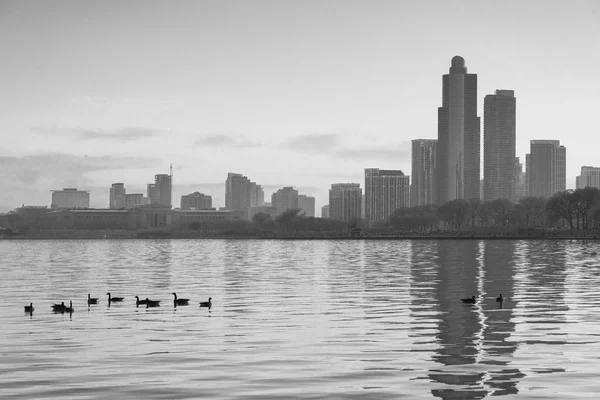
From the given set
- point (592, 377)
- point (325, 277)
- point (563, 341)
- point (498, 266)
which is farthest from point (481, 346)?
point (498, 266)

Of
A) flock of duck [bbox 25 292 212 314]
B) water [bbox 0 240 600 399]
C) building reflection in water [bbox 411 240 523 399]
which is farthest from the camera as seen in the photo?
flock of duck [bbox 25 292 212 314]

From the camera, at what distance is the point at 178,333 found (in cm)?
3588

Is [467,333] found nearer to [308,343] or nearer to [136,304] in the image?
[308,343]

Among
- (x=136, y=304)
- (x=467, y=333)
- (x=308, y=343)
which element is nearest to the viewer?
(x=308, y=343)

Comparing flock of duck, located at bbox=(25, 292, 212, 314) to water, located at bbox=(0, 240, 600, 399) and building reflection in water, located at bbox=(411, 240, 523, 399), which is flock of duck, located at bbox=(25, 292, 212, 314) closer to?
water, located at bbox=(0, 240, 600, 399)

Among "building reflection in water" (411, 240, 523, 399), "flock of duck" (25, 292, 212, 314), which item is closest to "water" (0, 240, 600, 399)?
"building reflection in water" (411, 240, 523, 399)

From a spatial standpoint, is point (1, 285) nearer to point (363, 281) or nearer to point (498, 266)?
point (363, 281)

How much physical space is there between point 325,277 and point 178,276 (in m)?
12.4

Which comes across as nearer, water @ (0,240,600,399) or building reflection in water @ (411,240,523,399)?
water @ (0,240,600,399)

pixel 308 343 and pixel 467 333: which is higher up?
pixel 467 333

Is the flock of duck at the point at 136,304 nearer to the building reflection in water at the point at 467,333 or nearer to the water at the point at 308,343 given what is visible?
the water at the point at 308,343

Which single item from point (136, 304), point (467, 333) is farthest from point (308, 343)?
point (136, 304)

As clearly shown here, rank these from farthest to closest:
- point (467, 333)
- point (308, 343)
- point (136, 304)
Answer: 1. point (136, 304)
2. point (467, 333)
3. point (308, 343)

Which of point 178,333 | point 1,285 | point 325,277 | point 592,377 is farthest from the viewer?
point 325,277
